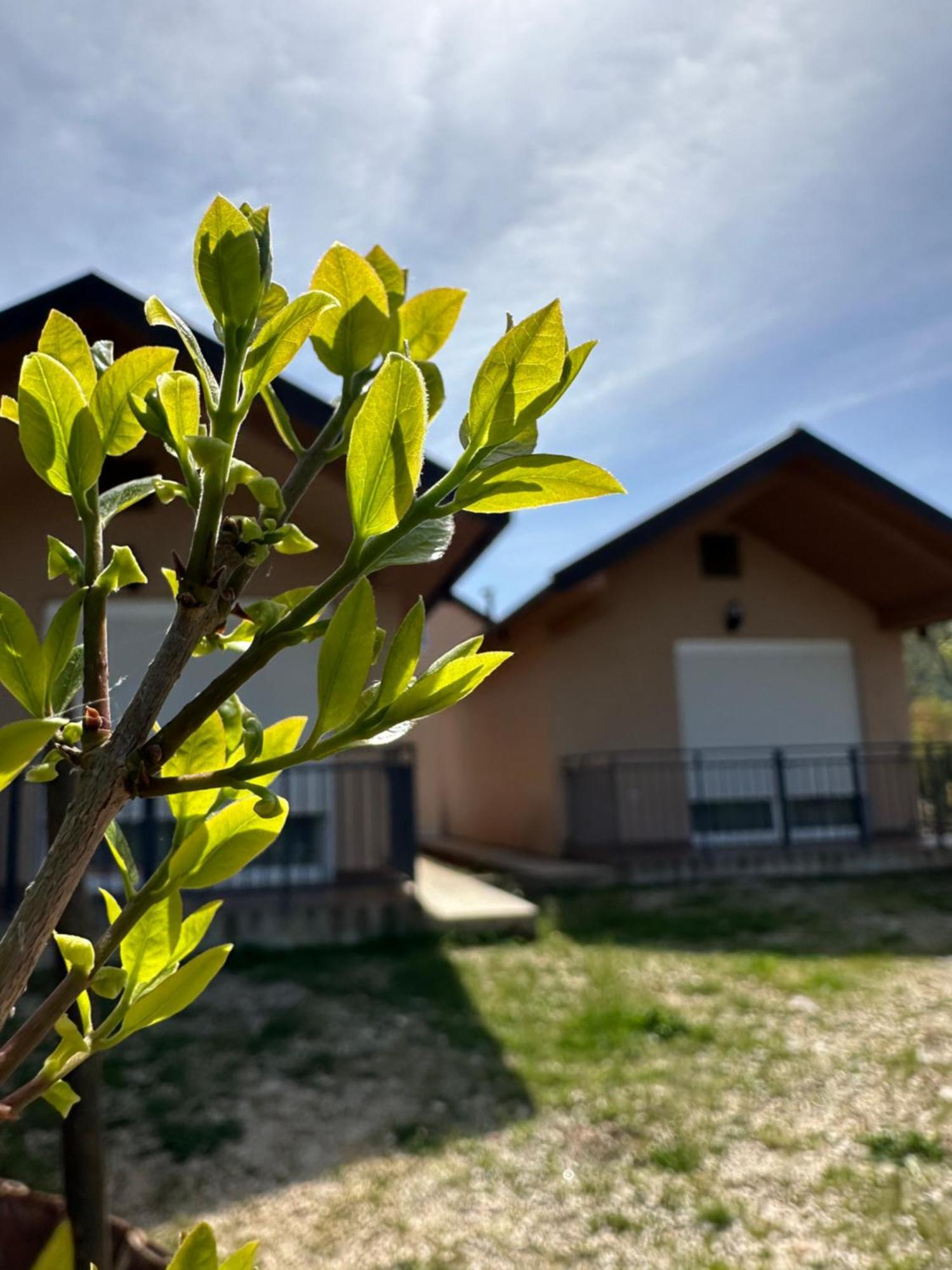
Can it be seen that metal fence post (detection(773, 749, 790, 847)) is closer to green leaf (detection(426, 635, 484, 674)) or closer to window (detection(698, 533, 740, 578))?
window (detection(698, 533, 740, 578))

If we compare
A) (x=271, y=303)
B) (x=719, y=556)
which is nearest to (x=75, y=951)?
(x=271, y=303)

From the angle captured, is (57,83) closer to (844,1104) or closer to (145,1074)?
(145,1074)

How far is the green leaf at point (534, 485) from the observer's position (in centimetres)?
66

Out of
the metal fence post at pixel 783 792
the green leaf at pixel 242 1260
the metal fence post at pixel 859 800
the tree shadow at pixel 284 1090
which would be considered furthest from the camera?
the metal fence post at pixel 859 800

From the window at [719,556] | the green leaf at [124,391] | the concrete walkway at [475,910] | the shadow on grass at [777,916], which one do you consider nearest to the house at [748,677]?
the window at [719,556]

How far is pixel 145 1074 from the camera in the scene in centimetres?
495

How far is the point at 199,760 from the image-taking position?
77 cm

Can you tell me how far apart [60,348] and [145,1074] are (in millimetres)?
5116

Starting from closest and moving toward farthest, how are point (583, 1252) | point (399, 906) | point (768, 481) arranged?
point (583, 1252) → point (399, 906) → point (768, 481)

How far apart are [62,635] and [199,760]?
147mm

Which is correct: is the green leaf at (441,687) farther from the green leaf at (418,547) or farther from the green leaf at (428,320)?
the green leaf at (428,320)

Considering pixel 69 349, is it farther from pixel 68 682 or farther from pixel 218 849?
pixel 218 849

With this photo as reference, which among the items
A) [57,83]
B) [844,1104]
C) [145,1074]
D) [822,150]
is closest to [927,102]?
[822,150]

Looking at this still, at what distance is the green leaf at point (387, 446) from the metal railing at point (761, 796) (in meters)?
10.7
